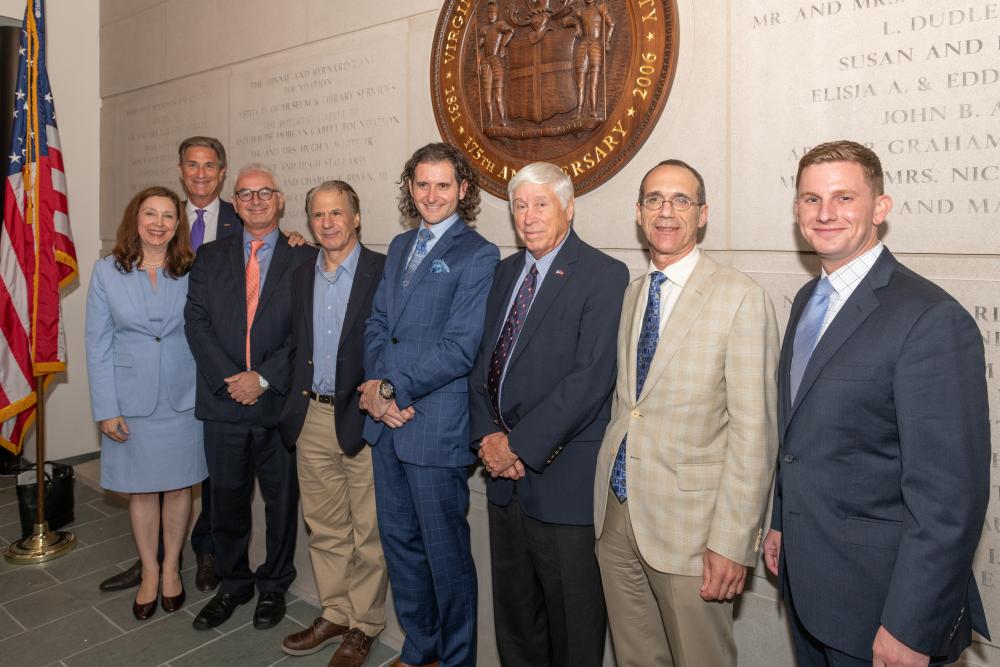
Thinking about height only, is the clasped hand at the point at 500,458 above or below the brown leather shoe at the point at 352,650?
above

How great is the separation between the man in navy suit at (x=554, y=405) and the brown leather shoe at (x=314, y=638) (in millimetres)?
1174

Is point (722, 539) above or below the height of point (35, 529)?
above

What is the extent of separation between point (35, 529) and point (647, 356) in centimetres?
382

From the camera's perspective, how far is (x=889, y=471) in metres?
1.44

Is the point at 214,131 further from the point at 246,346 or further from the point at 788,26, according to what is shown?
the point at 788,26

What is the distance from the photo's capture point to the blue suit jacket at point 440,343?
2.32 meters

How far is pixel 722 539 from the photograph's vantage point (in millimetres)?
1734

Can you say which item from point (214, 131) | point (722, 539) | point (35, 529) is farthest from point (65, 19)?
point (722, 539)

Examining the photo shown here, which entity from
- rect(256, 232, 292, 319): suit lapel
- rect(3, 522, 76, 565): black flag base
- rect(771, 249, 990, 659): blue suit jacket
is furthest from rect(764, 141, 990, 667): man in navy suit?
rect(3, 522, 76, 565): black flag base

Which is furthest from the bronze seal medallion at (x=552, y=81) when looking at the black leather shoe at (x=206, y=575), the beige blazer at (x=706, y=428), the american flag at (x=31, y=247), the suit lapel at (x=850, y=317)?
the american flag at (x=31, y=247)

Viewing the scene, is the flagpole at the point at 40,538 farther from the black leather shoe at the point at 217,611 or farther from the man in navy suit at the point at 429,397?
the man in navy suit at the point at 429,397

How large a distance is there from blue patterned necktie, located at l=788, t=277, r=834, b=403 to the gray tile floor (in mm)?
2164

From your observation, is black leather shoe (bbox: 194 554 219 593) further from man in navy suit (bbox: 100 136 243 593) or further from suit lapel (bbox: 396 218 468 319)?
suit lapel (bbox: 396 218 468 319)

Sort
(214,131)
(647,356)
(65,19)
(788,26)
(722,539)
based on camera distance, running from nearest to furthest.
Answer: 1. (722,539)
2. (647,356)
3. (788,26)
4. (214,131)
5. (65,19)
